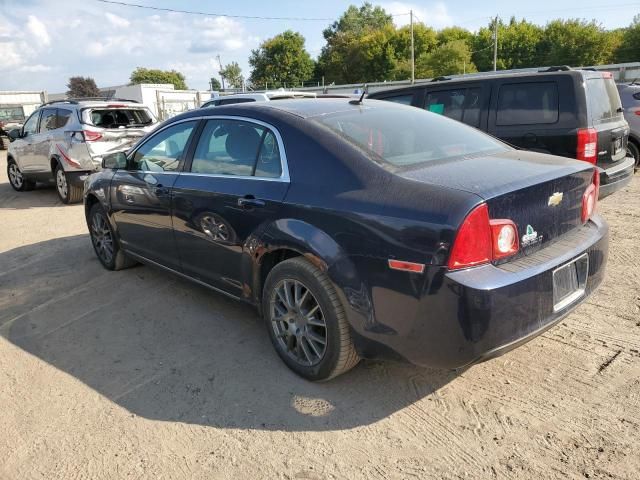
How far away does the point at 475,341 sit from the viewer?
2.40m

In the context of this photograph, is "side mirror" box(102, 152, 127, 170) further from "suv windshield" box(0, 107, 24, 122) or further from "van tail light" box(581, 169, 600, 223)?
"suv windshield" box(0, 107, 24, 122)

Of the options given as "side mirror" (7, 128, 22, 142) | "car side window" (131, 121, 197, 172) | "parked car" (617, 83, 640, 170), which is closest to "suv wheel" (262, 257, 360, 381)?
"car side window" (131, 121, 197, 172)

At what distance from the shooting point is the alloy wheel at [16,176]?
11.1 m

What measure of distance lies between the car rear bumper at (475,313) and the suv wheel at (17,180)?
35.5 feet

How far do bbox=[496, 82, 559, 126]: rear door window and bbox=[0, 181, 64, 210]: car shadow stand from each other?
25.2ft

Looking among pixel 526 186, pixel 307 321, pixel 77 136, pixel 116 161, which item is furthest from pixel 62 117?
pixel 526 186

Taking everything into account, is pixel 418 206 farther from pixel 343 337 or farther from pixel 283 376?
pixel 283 376

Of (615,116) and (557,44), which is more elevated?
(557,44)

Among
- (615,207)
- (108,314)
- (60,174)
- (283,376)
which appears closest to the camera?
(283,376)

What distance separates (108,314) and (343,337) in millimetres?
2408

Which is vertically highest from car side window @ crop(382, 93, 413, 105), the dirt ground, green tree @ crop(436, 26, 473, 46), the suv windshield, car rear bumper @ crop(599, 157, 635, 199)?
green tree @ crop(436, 26, 473, 46)

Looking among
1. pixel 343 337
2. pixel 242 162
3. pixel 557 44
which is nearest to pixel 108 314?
pixel 242 162

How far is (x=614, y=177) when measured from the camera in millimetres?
6109

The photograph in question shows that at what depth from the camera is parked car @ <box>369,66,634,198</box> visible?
227 inches
